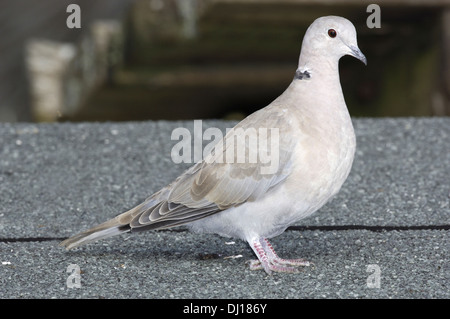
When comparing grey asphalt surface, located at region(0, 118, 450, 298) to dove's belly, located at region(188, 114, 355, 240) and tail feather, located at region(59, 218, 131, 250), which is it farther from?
dove's belly, located at region(188, 114, 355, 240)

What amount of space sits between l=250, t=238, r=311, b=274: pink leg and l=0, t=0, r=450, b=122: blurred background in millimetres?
3718

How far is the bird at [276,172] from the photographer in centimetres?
448

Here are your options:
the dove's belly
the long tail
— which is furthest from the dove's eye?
the long tail

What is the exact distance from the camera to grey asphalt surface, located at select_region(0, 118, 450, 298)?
4434 mm

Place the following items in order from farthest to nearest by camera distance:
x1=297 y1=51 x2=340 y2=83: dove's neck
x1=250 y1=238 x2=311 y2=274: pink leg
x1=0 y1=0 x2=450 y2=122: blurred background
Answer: x1=0 y1=0 x2=450 y2=122: blurred background, x1=297 y1=51 x2=340 y2=83: dove's neck, x1=250 y1=238 x2=311 y2=274: pink leg

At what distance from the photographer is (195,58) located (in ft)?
31.7

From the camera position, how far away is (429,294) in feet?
14.0

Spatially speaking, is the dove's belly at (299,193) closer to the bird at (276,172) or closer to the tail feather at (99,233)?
the bird at (276,172)

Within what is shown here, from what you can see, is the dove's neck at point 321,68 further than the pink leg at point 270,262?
Yes

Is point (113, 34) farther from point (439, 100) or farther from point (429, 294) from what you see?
point (429, 294)

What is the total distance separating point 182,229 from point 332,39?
1456mm

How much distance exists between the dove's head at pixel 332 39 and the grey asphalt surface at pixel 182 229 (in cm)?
105

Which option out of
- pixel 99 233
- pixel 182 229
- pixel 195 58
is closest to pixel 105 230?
pixel 99 233

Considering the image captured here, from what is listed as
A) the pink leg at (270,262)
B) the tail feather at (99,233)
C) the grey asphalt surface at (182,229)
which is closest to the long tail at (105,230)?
the tail feather at (99,233)
